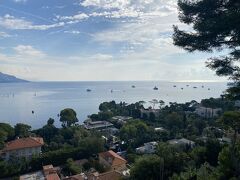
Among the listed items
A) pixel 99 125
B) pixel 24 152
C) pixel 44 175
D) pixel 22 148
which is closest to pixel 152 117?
pixel 99 125

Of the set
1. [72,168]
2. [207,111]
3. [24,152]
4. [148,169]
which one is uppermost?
[148,169]

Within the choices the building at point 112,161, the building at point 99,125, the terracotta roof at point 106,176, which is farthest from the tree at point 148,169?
the building at point 99,125

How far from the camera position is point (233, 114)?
51.6 feet

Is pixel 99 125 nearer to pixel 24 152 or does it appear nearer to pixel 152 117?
pixel 152 117

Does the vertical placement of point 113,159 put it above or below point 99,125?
above

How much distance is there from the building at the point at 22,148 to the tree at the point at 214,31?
25.0 metres

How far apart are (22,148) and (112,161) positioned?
35.5 feet

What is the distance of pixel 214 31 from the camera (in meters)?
→ 9.34

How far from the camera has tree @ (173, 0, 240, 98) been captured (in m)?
9.04

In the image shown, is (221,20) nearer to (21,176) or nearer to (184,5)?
(184,5)

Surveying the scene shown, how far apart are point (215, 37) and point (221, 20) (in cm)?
76

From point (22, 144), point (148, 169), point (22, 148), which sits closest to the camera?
point (148, 169)

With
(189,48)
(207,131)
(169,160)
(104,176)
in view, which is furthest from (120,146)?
(189,48)

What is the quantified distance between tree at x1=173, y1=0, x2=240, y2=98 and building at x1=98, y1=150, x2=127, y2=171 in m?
16.8
